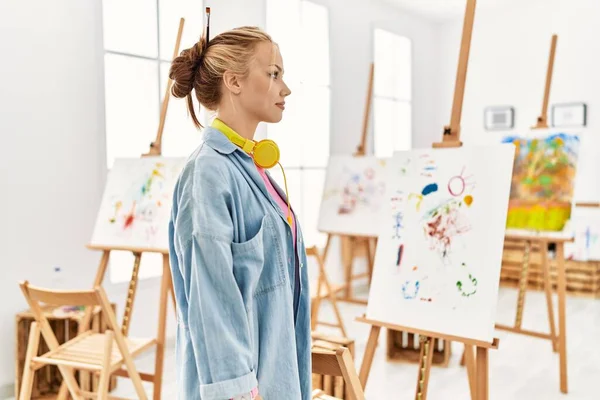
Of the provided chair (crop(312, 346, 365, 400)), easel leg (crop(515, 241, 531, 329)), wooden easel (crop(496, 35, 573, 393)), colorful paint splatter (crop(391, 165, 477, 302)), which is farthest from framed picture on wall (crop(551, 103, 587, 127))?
chair (crop(312, 346, 365, 400))

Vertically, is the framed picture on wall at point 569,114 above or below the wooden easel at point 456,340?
above

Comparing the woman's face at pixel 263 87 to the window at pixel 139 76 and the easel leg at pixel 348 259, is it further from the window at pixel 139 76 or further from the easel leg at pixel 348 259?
the easel leg at pixel 348 259

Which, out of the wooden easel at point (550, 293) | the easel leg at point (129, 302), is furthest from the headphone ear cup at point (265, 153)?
the wooden easel at point (550, 293)

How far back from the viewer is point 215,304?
3.86 feet

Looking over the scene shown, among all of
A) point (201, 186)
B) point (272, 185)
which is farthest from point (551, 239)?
point (201, 186)

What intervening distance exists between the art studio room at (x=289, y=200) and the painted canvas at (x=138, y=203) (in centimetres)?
1

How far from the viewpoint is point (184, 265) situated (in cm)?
121

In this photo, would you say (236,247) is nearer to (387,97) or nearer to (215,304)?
(215,304)

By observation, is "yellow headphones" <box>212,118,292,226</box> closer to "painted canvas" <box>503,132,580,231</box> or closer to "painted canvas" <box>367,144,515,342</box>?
"painted canvas" <box>367,144,515,342</box>

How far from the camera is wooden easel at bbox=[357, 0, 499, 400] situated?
1.98 m

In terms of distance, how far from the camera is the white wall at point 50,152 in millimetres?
2945

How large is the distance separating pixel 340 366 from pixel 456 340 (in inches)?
28.8

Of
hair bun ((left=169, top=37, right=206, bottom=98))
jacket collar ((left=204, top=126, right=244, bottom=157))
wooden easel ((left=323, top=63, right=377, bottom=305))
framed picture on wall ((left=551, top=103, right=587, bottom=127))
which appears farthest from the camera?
framed picture on wall ((left=551, top=103, right=587, bottom=127))

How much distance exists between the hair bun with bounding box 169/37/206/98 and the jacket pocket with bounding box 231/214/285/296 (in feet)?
1.26
